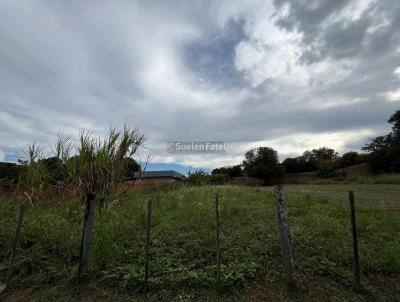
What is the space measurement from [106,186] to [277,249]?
2537mm

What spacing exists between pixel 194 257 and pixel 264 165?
27097 millimetres

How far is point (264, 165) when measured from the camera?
28.7 meters

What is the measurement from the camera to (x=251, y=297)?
2117 mm

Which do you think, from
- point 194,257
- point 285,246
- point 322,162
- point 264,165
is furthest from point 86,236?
point 322,162

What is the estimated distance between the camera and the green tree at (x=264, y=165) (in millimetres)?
28359

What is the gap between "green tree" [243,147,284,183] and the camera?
28.4m

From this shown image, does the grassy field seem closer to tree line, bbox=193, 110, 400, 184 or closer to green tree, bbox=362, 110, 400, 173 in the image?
tree line, bbox=193, 110, 400, 184

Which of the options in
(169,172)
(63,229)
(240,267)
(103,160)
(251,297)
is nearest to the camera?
(251,297)

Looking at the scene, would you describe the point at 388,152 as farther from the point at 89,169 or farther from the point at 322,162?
the point at 89,169

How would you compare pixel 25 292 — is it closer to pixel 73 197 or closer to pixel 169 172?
pixel 73 197

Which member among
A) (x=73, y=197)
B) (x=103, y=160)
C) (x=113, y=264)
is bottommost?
(x=113, y=264)

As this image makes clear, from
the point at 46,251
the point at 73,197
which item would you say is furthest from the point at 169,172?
the point at 46,251

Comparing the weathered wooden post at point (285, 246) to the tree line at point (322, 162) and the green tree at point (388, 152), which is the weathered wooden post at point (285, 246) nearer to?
the tree line at point (322, 162)

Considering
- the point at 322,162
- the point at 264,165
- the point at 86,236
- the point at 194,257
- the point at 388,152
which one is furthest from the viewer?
the point at 322,162
